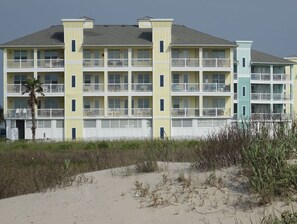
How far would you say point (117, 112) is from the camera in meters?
58.8

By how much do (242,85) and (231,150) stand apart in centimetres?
5668

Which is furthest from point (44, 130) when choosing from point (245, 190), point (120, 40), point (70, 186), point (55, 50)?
point (245, 190)

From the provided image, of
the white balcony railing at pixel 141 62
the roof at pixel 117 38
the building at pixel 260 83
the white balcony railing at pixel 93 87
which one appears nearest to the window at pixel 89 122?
the white balcony railing at pixel 93 87

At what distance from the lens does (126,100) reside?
59312 mm

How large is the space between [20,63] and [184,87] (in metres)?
19.3

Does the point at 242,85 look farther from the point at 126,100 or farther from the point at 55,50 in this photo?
the point at 55,50

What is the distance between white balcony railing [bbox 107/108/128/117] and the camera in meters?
58.6

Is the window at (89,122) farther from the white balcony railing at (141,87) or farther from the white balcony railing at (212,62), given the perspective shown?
the white balcony railing at (212,62)

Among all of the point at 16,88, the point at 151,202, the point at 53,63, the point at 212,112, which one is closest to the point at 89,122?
the point at 53,63

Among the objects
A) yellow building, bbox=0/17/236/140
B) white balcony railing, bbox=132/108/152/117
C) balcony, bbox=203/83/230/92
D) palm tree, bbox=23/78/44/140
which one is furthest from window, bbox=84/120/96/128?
balcony, bbox=203/83/230/92

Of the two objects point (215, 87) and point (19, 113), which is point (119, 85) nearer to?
point (215, 87)

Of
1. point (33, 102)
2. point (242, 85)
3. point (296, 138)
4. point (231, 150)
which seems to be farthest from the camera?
point (242, 85)

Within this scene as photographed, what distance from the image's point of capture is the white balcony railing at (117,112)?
58.6 meters

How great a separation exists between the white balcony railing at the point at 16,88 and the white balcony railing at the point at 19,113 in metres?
2.10
